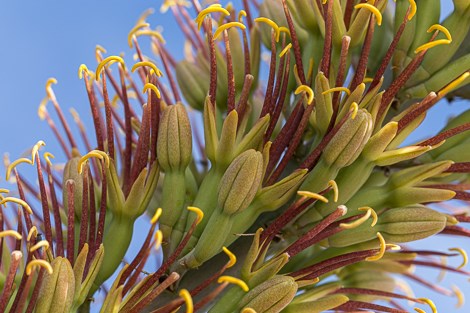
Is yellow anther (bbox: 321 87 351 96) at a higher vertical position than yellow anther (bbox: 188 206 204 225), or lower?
higher

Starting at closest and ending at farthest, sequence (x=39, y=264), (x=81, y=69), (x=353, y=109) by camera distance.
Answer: (x=39, y=264) → (x=353, y=109) → (x=81, y=69)

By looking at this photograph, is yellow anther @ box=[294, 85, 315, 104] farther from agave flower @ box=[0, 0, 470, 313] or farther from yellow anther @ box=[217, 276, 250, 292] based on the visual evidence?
yellow anther @ box=[217, 276, 250, 292]

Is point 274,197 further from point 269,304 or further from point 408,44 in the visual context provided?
point 408,44

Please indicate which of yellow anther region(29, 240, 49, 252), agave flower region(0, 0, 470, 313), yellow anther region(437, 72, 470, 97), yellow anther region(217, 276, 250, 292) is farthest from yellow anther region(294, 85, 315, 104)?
yellow anther region(29, 240, 49, 252)

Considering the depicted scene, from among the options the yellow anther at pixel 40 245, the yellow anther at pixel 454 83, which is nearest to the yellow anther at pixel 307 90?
the yellow anther at pixel 454 83

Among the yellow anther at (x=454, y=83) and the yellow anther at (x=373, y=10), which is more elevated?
the yellow anther at (x=373, y=10)

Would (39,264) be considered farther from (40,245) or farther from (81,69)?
(81,69)

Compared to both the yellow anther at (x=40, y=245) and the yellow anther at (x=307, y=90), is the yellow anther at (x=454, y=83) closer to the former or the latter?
the yellow anther at (x=307, y=90)

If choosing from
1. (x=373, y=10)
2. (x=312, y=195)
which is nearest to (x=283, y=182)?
(x=312, y=195)
